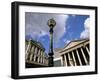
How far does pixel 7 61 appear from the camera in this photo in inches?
58.1

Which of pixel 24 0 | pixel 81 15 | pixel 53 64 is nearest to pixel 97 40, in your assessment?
pixel 81 15

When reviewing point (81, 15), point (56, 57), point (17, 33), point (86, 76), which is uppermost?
point (81, 15)

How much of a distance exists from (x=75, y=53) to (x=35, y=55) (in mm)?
230

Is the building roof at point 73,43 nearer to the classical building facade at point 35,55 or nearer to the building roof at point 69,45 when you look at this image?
the building roof at point 69,45

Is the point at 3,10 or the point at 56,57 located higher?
the point at 3,10

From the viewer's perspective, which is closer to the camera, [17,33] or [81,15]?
[17,33]

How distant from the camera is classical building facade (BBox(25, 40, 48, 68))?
1.47m

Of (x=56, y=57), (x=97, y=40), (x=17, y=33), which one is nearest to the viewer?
(x=17, y=33)

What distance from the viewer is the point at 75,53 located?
1587mm

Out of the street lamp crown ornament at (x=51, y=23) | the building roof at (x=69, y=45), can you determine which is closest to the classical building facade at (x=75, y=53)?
the building roof at (x=69, y=45)

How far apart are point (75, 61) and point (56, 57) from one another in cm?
12

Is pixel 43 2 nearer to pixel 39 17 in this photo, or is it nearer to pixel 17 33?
pixel 39 17

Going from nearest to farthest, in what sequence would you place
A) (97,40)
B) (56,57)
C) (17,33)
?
(17,33) → (56,57) → (97,40)

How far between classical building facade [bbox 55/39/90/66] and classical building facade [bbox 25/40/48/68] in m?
0.08
